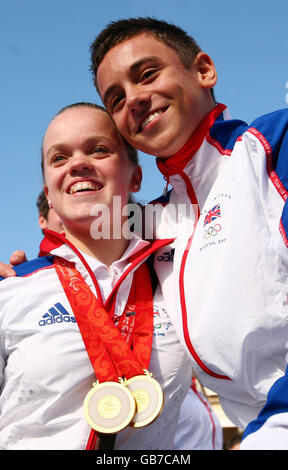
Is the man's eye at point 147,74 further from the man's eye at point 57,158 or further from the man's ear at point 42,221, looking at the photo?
the man's ear at point 42,221

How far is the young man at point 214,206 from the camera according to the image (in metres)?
1.86

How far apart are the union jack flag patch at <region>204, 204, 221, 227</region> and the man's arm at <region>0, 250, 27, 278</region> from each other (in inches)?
40.6

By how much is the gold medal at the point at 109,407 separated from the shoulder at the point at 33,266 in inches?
28.7

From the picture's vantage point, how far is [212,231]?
6.86ft

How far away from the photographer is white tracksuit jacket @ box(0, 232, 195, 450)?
203cm

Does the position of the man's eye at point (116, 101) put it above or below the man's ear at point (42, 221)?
above

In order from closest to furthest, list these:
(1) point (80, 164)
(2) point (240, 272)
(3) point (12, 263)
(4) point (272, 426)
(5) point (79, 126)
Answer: (4) point (272, 426) → (2) point (240, 272) → (1) point (80, 164) → (5) point (79, 126) → (3) point (12, 263)

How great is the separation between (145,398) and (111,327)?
36cm

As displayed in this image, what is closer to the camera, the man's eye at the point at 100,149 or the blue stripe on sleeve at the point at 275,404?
the blue stripe on sleeve at the point at 275,404

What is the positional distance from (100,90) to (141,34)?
14.8 inches

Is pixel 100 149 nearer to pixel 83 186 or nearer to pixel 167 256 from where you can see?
pixel 83 186

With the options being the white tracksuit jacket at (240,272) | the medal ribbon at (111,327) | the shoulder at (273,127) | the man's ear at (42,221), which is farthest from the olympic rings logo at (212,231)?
the man's ear at (42,221)

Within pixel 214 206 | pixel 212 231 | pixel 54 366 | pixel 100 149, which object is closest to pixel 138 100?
pixel 100 149

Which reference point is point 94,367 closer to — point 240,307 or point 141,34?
point 240,307
